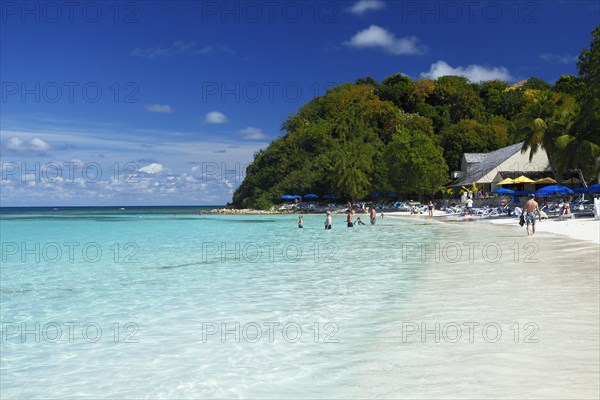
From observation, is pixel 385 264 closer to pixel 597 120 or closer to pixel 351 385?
pixel 351 385

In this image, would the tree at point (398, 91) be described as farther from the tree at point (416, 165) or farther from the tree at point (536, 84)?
the tree at point (416, 165)

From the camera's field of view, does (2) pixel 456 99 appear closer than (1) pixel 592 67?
No

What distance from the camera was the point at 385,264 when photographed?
16.7 m

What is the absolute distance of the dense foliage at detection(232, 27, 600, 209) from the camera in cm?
6179

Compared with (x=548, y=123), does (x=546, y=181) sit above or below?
below

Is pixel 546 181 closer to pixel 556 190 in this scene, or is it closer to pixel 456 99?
pixel 556 190

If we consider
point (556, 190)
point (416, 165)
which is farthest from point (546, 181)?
point (556, 190)

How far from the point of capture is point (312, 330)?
332 inches

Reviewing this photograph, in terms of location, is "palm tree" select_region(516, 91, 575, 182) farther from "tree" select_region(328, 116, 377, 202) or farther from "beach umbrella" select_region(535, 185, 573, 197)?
"tree" select_region(328, 116, 377, 202)

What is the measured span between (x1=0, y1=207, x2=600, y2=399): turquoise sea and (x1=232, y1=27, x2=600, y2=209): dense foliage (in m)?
36.7

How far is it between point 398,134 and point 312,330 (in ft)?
208

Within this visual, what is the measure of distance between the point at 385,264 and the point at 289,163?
72991mm

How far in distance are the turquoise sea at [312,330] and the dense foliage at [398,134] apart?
3671 centimetres

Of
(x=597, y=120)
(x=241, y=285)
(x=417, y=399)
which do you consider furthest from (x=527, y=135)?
(x=417, y=399)
